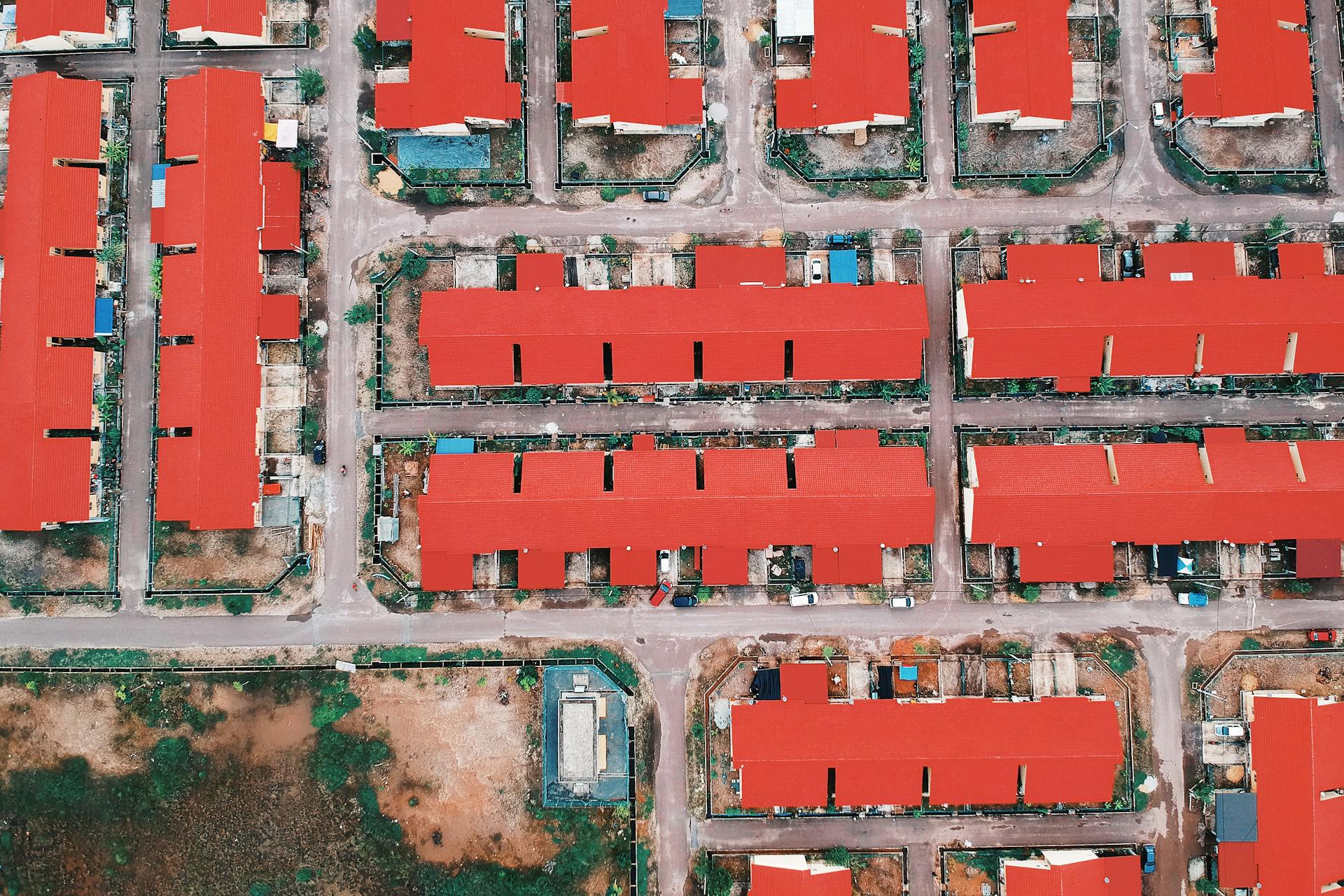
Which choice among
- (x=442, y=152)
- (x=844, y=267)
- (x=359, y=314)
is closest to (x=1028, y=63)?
(x=844, y=267)

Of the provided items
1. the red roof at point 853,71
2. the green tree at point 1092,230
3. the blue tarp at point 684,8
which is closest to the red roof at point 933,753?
the green tree at point 1092,230

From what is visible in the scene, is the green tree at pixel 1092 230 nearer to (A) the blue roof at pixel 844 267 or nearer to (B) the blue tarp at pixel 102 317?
(A) the blue roof at pixel 844 267

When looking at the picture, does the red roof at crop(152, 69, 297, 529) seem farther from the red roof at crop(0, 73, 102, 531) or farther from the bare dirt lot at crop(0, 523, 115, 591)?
the bare dirt lot at crop(0, 523, 115, 591)

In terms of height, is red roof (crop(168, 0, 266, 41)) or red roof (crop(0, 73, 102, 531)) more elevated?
red roof (crop(168, 0, 266, 41))

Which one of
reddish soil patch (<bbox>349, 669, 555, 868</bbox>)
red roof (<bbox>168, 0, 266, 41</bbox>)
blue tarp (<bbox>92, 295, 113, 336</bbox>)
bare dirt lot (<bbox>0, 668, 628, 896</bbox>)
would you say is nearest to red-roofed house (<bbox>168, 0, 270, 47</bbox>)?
red roof (<bbox>168, 0, 266, 41</bbox>)

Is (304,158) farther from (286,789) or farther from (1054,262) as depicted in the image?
(1054,262)

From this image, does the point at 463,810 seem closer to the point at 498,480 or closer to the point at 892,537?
the point at 498,480
